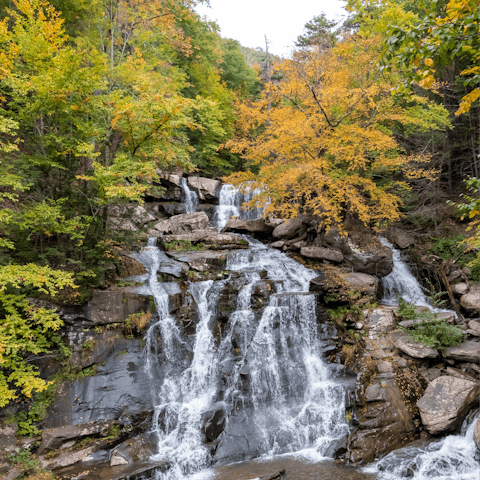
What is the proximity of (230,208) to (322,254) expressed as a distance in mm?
6611

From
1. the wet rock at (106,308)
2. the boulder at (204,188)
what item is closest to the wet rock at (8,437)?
the wet rock at (106,308)

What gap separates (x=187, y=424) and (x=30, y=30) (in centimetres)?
976

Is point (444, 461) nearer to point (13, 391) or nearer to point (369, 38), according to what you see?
point (13, 391)

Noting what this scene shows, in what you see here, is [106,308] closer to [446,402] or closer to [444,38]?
[446,402]

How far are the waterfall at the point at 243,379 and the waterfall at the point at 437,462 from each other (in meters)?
1.20

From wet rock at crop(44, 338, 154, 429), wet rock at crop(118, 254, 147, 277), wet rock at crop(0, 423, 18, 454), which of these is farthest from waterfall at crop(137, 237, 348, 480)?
wet rock at crop(0, 423, 18, 454)

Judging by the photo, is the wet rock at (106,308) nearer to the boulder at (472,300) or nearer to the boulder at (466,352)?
the boulder at (466,352)

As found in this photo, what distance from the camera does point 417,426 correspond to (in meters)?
7.03

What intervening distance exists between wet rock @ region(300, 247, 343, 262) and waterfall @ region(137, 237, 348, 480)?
2.32 meters

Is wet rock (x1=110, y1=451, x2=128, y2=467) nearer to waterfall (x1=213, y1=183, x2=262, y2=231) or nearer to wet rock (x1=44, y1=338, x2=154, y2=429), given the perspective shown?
wet rock (x1=44, y1=338, x2=154, y2=429)

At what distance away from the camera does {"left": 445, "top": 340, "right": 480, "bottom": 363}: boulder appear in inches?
302

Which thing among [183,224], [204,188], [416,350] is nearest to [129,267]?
[183,224]

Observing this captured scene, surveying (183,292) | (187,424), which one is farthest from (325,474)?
(183,292)

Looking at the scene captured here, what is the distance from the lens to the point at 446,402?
6941 millimetres
